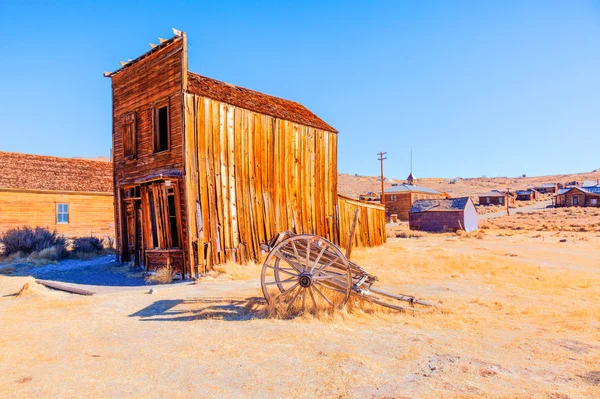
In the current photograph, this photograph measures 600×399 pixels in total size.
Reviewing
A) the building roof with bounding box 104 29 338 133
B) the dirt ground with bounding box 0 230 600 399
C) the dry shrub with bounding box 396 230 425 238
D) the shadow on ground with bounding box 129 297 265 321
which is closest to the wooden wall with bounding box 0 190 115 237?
the building roof with bounding box 104 29 338 133

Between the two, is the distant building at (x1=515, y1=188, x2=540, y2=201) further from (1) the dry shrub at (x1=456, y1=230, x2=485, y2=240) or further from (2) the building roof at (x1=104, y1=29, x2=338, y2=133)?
(2) the building roof at (x1=104, y1=29, x2=338, y2=133)

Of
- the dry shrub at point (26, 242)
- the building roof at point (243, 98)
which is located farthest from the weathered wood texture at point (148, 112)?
the dry shrub at point (26, 242)

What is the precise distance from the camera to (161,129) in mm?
13492

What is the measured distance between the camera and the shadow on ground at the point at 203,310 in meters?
7.12

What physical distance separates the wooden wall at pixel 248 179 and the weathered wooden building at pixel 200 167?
32 mm

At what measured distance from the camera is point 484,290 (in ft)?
31.8

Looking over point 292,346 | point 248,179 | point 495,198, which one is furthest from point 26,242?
point 495,198

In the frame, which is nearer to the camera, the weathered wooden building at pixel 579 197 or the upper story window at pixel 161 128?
the upper story window at pixel 161 128

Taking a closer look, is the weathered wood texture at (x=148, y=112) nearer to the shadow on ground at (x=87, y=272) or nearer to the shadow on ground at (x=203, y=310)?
the shadow on ground at (x=87, y=272)

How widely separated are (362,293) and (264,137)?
8293mm

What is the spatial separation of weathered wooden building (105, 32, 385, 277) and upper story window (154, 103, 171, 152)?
0.03 m

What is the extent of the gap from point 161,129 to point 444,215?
22185 millimetres

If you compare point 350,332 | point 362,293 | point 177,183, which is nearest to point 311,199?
point 177,183

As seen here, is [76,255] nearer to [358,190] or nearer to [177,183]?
[177,183]
